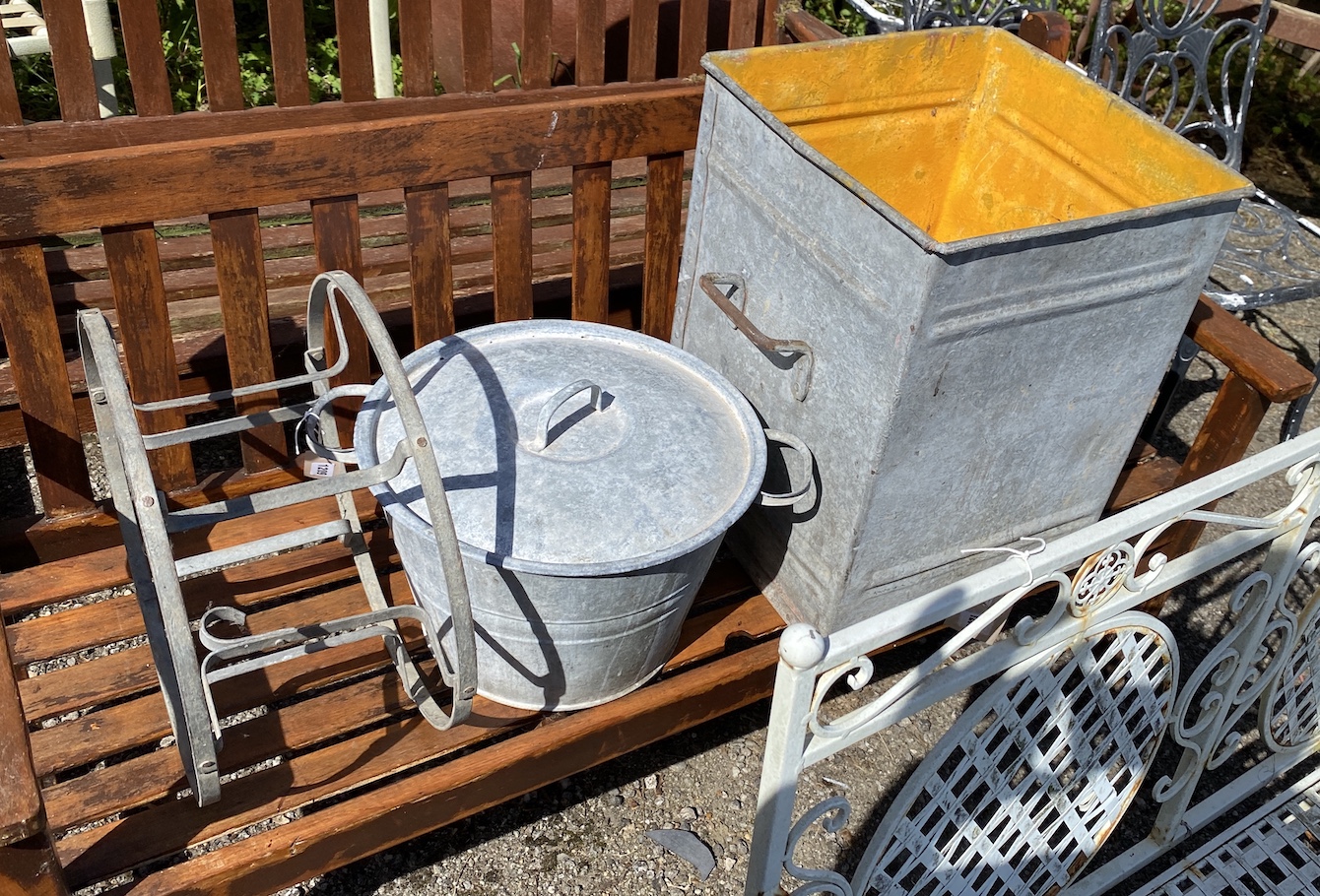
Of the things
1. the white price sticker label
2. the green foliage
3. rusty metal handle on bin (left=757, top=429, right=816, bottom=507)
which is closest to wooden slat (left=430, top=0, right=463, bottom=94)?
the green foliage

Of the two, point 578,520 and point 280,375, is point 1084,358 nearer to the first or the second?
point 578,520

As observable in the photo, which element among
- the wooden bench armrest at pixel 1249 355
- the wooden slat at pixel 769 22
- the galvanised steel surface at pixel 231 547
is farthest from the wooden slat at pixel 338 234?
the wooden bench armrest at pixel 1249 355

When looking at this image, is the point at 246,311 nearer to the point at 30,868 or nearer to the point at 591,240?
the point at 591,240

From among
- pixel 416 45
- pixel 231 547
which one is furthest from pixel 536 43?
pixel 231 547

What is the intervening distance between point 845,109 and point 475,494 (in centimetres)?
121

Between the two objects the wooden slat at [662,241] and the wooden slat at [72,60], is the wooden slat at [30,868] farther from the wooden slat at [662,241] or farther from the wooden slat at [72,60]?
the wooden slat at [662,241]

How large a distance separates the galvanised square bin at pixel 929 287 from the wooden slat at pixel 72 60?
1179 millimetres

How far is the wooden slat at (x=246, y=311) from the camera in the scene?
212cm

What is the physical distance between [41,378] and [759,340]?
4.58 ft

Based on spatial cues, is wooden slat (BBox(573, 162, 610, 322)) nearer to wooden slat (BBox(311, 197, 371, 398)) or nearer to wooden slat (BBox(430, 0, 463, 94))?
wooden slat (BBox(311, 197, 371, 398))

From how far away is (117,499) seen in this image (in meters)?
1.93

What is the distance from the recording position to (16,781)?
1.38 m

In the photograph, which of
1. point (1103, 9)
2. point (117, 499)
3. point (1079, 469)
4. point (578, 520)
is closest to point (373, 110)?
point (117, 499)

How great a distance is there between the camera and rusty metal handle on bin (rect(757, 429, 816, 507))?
197 centimetres
